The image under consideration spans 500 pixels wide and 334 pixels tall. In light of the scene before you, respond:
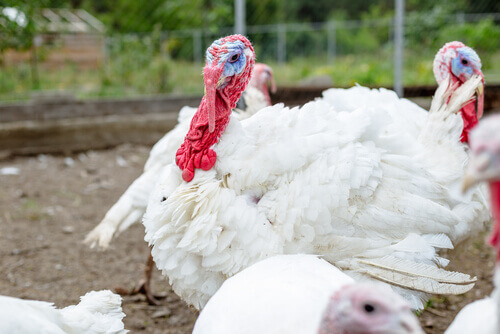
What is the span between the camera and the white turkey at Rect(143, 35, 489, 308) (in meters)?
2.48

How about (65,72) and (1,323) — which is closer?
(1,323)

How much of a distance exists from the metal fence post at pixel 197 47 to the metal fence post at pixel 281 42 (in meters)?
2.47

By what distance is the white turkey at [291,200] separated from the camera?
8.13ft

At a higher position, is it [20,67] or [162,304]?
[20,67]

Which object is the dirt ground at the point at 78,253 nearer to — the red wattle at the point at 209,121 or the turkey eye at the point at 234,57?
the red wattle at the point at 209,121

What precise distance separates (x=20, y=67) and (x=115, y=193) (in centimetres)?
334

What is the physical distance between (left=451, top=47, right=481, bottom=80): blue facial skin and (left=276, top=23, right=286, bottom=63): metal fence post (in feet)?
30.1

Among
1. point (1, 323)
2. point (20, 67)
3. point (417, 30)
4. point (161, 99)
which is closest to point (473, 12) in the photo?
point (417, 30)

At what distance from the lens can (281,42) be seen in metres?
12.7

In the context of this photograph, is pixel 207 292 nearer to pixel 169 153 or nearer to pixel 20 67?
pixel 169 153

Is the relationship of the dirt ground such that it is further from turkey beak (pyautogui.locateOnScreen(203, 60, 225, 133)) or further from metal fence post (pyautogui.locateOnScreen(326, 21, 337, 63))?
metal fence post (pyautogui.locateOnScreen(326, 21, 337, 63))

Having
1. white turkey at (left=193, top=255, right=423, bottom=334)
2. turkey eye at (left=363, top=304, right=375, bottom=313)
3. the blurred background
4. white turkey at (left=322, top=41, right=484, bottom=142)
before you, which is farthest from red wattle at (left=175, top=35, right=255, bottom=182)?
the blurred background

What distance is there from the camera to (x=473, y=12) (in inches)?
452

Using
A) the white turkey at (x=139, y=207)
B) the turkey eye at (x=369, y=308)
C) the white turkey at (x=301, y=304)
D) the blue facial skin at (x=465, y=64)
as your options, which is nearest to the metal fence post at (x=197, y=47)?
the white turkey at (x=139, y=207)
